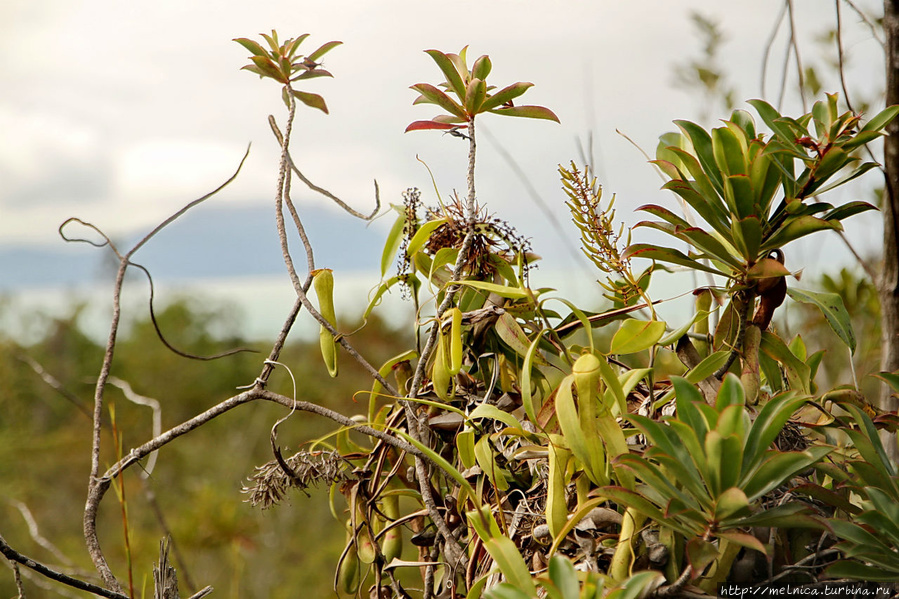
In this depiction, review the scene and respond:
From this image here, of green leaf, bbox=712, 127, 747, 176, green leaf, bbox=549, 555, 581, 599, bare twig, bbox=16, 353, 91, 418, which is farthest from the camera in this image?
bare twig, bbox=16, 353, 91, 418

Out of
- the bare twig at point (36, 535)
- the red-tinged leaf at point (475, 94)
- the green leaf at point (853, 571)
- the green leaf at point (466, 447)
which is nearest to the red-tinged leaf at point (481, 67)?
the red-tinged leaf at point (475, 94)

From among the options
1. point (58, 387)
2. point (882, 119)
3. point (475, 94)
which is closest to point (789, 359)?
point (882, 119)

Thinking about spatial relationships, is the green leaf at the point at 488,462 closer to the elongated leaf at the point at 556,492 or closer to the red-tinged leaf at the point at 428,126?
the elongated leaf at the point at 556,492

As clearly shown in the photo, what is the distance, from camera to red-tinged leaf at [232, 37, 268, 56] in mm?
419

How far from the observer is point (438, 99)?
390mm

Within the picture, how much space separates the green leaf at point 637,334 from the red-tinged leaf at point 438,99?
163 millimetres

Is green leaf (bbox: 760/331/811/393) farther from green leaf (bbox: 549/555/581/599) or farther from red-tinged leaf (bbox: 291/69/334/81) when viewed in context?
red-tinged leaf (bbox: 291/69/334/81)

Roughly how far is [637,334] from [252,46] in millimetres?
310

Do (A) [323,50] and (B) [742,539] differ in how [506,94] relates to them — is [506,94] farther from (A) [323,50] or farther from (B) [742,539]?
(B) [742,539]

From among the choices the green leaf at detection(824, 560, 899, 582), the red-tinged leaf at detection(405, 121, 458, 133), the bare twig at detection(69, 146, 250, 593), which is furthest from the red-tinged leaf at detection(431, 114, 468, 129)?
the green leaf at detection(824, 560, 899, 582)

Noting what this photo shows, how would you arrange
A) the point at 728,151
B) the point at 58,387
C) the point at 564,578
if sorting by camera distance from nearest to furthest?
the point at 564,578
the point at 728,151
the point at 58,387

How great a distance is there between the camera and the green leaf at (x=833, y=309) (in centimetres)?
36

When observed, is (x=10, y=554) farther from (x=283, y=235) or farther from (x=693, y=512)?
(x=693, y=512)

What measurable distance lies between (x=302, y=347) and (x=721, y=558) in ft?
8.99
